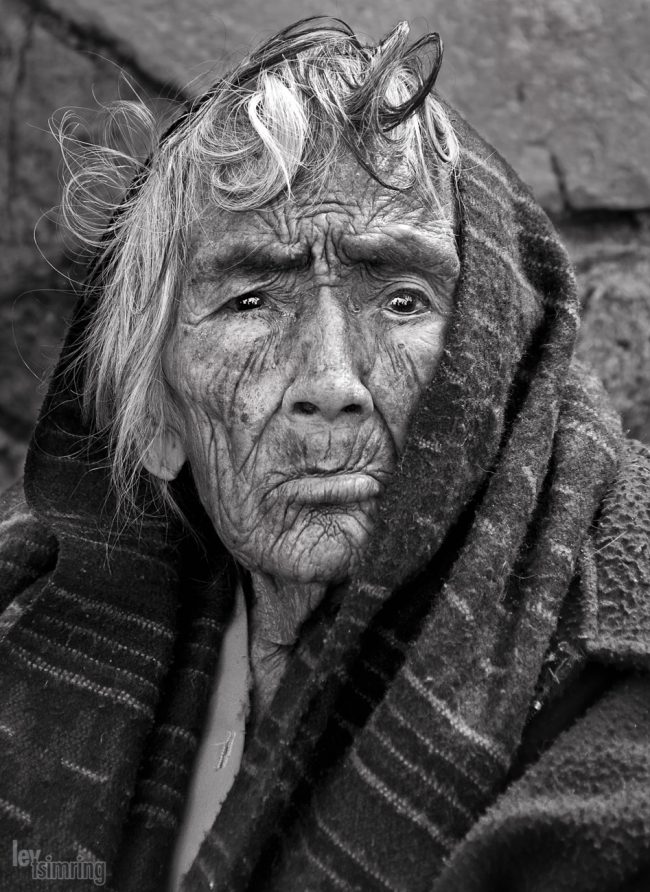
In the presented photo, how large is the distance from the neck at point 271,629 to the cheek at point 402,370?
1.11 ft

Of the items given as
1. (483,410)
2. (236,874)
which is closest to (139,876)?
(236,874)

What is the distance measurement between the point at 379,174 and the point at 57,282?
5.32 ft

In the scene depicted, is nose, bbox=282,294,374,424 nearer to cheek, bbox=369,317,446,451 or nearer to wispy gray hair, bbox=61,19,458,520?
cheek, bbox=369,317,446,451

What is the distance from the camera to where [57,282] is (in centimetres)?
319

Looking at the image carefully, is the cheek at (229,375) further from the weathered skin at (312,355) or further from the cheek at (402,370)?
the cheek at (402,370)

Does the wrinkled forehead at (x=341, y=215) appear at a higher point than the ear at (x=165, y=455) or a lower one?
higher

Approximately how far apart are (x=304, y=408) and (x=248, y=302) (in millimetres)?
223

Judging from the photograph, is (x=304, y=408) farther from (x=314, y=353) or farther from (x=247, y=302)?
(x=247, y=302)

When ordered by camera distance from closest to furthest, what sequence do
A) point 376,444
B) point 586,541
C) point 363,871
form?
point 363,871
point 586,541
point 376,444

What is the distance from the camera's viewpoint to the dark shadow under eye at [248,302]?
1848 millimetres

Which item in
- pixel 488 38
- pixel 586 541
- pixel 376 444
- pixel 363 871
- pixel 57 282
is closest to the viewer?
→ pixel 363 871

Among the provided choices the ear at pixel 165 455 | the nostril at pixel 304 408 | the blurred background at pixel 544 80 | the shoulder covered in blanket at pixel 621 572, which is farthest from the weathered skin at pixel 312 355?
the blurred background at pixel 544 80

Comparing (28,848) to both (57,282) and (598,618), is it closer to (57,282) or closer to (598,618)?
(598,618)

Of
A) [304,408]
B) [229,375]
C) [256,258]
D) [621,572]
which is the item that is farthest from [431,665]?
[256,258]
